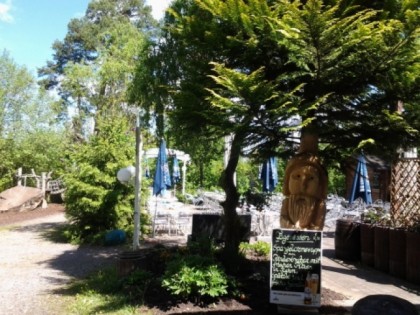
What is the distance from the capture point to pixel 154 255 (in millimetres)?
7703

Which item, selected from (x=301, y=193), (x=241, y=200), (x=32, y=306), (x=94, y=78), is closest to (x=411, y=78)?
(x=301, y=193)

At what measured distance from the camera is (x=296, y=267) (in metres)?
5.64

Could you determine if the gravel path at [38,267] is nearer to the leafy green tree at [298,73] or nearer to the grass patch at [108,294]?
the grass patch at [108,294]

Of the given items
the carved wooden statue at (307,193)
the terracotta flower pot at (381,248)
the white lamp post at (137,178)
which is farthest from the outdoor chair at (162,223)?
the carved wooden statue at (307,193)

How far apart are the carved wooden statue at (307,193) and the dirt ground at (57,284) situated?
1.11 metres

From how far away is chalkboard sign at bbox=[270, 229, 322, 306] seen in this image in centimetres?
555

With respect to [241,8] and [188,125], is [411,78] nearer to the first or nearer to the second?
[241,8]

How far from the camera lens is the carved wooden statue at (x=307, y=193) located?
19.5 feet

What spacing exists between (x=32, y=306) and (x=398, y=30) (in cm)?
572

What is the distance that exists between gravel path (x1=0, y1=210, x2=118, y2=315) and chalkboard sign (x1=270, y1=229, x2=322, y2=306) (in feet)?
9.65

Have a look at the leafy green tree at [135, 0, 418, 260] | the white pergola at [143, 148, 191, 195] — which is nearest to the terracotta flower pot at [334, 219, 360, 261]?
the leafy green tree at [135, 0, 418, 260]

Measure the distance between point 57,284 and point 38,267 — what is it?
164cm

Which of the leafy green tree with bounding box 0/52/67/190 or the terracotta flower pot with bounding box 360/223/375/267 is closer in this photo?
the terracotta flower pot with bounding box 360/223/375/267

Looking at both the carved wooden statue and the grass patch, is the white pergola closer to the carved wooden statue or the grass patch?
the grass patch
